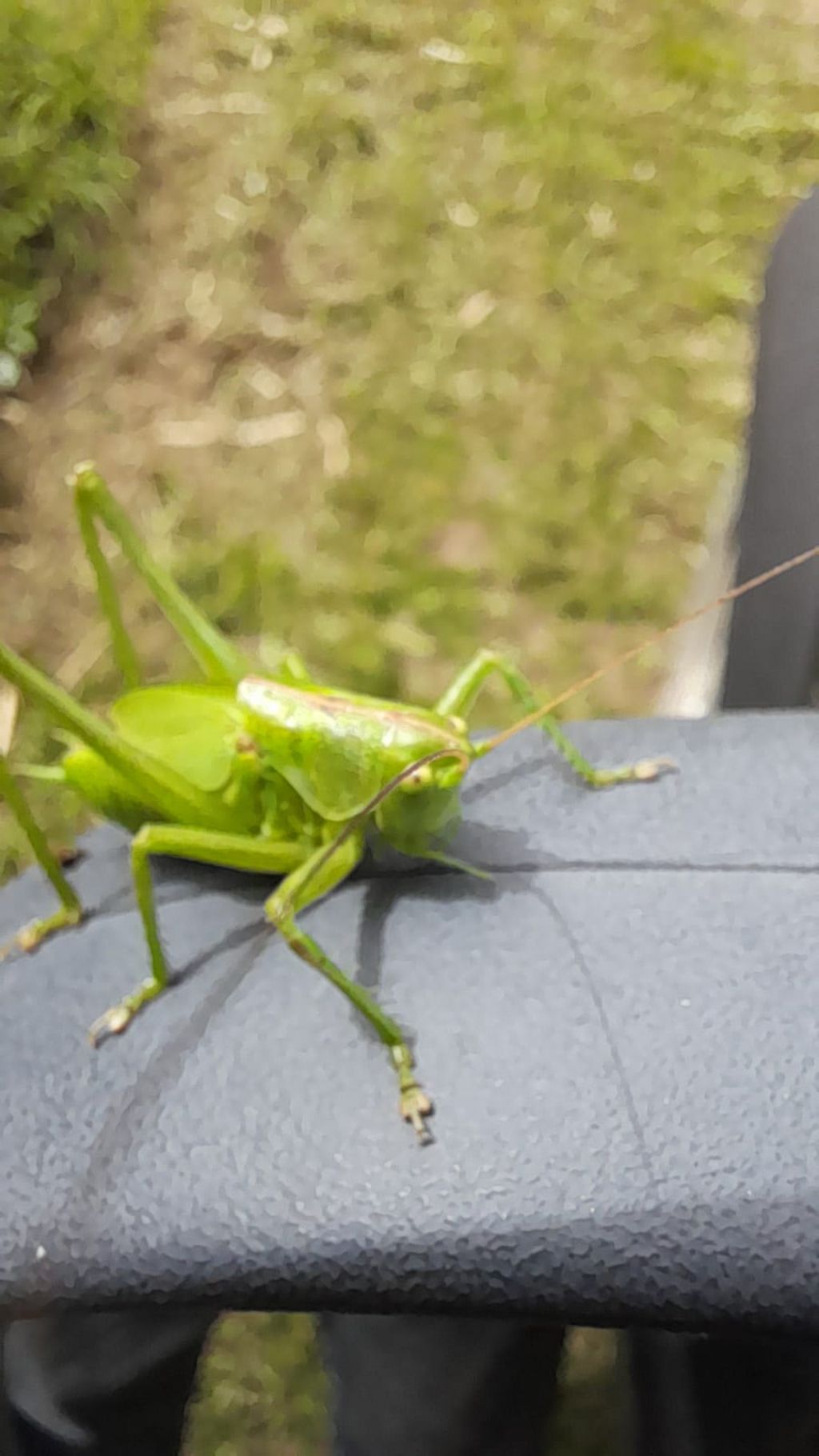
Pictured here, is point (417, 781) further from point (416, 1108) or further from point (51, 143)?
point (51, 143)

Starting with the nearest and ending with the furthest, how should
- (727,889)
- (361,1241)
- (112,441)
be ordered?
1. (361,1241)
2. (727,889)
3. (112,441)

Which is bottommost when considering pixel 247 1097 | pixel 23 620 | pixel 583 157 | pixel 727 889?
pixel 23 620

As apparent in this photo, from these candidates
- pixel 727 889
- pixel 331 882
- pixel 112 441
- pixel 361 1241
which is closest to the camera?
pixel 361 1241

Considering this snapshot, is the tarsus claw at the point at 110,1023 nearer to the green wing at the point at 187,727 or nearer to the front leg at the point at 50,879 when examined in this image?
the front leg at the point at 50,879

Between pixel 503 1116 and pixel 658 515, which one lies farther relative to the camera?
pixel 658 515

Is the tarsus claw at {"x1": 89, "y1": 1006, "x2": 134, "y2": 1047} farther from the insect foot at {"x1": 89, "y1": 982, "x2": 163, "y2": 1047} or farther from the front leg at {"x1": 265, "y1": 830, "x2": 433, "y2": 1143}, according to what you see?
the front leg at {"x1": 265, "y1": 830, "x2": 433, "y2": 1143}

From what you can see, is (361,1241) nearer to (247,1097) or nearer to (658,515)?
(247,1097)

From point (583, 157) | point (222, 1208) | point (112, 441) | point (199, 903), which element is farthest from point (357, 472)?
point (222, 1208)

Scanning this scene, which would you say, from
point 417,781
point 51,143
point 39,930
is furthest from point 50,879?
point 51,143

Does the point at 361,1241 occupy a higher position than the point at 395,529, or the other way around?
the point at 395,529
